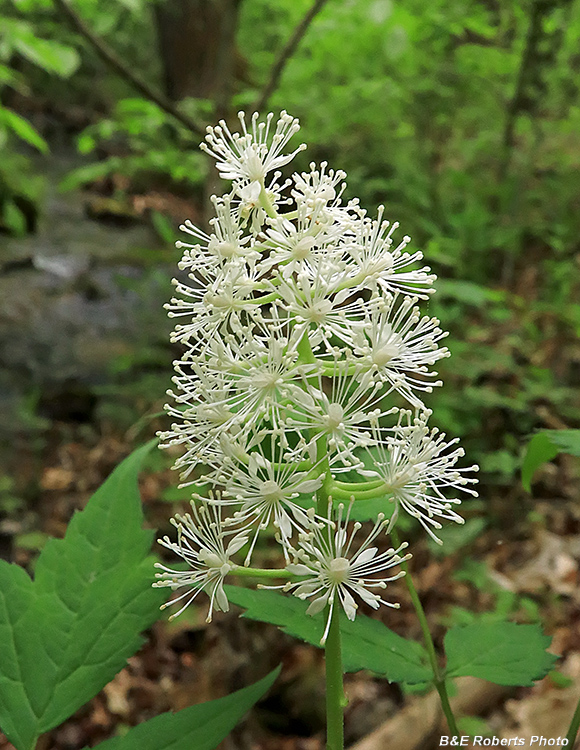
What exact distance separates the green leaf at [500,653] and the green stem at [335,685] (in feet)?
0.92

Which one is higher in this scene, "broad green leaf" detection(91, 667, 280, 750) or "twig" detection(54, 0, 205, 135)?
"twig" detection(54, 0, 205, 135)

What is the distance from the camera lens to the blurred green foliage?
354cm

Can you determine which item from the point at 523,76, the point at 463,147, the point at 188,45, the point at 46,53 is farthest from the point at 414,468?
the point at 188,45

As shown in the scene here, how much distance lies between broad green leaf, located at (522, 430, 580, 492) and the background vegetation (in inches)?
65.1

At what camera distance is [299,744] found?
2.41 metres

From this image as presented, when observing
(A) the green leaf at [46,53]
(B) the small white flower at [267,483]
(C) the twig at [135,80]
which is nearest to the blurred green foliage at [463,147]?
(A) the green leaf at [46,53]

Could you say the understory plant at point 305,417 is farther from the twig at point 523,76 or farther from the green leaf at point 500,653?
the twig at point 523,76

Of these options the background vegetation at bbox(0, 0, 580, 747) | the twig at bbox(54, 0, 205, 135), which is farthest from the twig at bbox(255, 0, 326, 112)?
the twig at bbox(54, 0, 205, 135)

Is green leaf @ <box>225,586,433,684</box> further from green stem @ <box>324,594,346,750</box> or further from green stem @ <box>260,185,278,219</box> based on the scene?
green stem @ <box>260,185,278,219</box>

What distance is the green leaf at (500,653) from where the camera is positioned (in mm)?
1129

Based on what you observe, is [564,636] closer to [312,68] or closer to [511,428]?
[511,428]

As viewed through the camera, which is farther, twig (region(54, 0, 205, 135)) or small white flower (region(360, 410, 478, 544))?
twig (region(54, 0, 205, 135))

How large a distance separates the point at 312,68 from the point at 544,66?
1806 millimetres

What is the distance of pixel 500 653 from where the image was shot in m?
1.19
